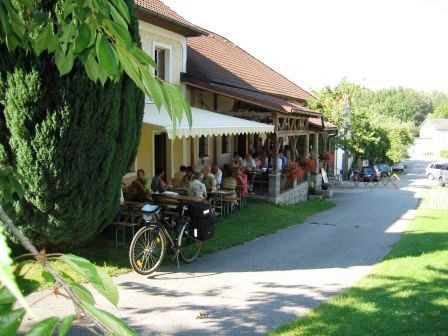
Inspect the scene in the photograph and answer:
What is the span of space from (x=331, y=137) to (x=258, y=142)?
9.73m

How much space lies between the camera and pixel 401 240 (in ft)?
44.8

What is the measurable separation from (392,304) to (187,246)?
429cm

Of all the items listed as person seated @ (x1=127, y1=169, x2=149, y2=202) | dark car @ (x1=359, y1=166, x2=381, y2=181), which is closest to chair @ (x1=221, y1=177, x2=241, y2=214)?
person seated @ (x1=127, y1=169, x2=149, y2=202)

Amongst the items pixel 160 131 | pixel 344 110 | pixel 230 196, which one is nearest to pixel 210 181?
pixel 230 196

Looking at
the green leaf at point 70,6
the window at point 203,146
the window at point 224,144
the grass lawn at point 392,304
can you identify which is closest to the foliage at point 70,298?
the green leaf at point 70,6

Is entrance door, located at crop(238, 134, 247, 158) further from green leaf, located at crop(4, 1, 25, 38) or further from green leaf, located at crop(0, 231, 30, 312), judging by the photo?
green leaf, located at crop(0, 231, 30, 312)

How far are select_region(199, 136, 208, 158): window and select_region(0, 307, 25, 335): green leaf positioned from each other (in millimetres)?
19222

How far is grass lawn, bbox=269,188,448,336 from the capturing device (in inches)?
249

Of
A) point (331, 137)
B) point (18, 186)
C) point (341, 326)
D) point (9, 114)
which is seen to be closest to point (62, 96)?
point (9, 114)

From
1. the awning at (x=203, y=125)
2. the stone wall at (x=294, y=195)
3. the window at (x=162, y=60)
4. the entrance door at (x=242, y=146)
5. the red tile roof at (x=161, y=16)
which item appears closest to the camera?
the awning at (x=203, y=125)

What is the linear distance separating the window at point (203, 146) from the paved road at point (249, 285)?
22.4 feet

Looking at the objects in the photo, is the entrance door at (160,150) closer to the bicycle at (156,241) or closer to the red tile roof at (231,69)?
the red tile roof at (231,69)

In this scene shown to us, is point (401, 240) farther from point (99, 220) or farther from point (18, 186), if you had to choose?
point (18, 186)

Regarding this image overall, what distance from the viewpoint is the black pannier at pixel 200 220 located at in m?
9.48
